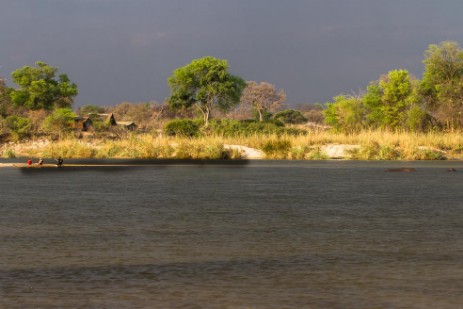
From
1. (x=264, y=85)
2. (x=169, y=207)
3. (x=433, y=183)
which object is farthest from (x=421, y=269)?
(x=264, y=85)

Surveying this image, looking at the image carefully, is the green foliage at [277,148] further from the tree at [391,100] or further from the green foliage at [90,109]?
the green foliage at [90,109]

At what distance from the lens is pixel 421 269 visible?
21.6ft

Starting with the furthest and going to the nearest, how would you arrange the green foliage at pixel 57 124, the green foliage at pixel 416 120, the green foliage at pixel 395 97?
the green foliage at pixel 57 124 → the green foliage at pixel 395 97 → the green foliage at pixel 416 120

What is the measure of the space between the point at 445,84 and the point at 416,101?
3.40 m

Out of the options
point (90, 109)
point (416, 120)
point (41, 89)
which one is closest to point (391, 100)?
point (416, 120)

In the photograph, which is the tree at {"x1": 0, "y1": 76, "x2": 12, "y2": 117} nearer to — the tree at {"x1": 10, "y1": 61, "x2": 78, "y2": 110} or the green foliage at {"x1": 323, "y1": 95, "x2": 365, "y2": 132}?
the tree at {"x1": 10, "y1": 61, "x2": 78, "y2": 110}

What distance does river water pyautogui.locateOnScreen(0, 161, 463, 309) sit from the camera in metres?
5.52

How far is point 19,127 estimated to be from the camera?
62375 millimetres

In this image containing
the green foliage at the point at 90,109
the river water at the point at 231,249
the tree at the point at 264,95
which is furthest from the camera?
the tree at the point at 264,95

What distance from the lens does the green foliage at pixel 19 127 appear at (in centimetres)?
5836

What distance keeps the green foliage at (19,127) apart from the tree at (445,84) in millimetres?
A: 34436

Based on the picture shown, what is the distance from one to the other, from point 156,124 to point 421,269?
9039 cm

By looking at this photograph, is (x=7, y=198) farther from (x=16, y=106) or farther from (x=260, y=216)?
(x=16, y=106)

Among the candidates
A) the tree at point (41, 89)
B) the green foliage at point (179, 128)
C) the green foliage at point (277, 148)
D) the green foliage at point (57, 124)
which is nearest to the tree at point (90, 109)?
the tree at point (41, 89)
